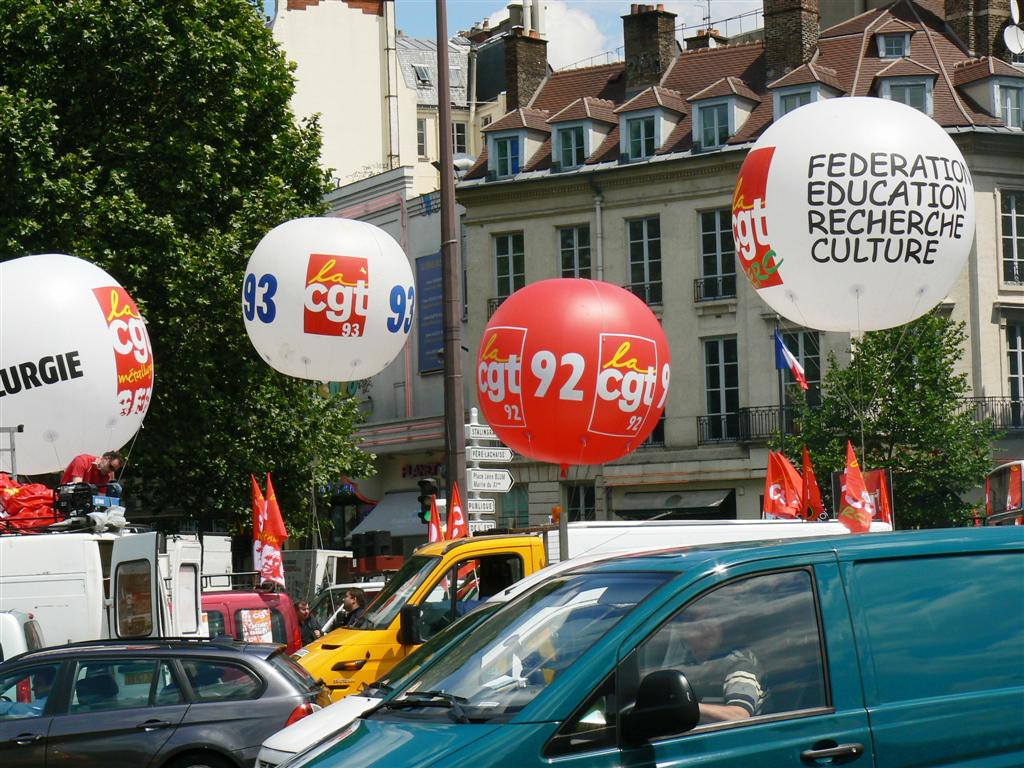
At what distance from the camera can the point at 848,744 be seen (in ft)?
18.8

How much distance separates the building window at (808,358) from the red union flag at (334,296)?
23.7 m

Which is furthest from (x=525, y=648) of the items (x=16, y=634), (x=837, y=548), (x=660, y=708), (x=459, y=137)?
(x=459, y=137)

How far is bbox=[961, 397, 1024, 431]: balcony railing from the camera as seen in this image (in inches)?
1581

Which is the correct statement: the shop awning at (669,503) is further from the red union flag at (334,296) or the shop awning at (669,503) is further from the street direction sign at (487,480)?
the red union flag at (334,296)

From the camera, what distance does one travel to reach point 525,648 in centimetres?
600

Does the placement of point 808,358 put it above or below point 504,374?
above

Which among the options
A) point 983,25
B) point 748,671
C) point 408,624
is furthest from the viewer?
point 983,25

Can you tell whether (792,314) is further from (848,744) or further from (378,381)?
(378,381)

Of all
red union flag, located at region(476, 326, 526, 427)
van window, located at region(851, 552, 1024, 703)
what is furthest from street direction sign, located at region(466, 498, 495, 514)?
van window, located at region(851, 552, 1024, 703)

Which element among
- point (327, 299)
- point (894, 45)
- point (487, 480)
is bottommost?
point (487, 480)

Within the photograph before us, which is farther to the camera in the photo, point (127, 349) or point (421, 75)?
point (421, 75)

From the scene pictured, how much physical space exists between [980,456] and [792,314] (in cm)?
2085

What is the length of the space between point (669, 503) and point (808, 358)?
5192mm

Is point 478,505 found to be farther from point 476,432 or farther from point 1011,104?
point 1011,104
